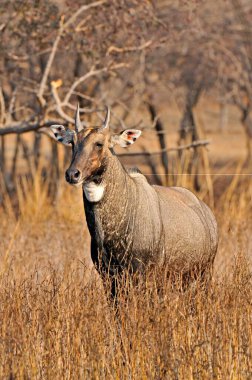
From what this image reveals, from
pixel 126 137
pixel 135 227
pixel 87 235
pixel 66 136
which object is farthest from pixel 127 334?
pixel 87 235

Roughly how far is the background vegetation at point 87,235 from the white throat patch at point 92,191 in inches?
23.5

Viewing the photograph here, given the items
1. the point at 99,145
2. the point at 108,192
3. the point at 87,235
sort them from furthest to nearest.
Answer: the point at 87,235 < the point at 108,192 < the point at 99,145

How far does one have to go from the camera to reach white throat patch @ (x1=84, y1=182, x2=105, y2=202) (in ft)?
28.8

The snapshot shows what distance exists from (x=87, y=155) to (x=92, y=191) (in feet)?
1.25

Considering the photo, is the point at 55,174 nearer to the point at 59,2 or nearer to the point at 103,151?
the point at 59,2

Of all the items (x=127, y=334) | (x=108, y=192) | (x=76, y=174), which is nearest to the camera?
(x=127, y=334)

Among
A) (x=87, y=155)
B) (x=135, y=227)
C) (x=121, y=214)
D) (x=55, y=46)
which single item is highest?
(x=55, y=46)

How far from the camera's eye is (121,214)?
8.95m

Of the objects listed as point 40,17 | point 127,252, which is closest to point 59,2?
point 40,17

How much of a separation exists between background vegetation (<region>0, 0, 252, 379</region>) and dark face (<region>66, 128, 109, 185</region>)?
0.72 m

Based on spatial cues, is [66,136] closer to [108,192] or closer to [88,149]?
[88,149]

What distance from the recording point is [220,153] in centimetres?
4581

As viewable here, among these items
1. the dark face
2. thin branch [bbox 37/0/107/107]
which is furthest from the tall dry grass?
thin branch [bbox 37/0/107/107]

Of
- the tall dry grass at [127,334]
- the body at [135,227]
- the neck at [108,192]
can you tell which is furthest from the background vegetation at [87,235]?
the neck at [108,192]
